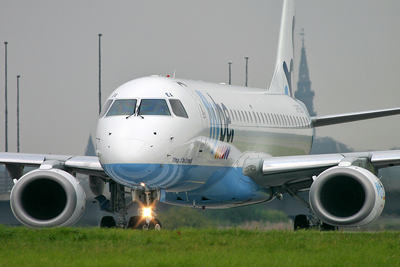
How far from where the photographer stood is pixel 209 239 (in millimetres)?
19562

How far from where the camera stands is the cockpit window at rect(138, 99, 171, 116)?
76.5 ft

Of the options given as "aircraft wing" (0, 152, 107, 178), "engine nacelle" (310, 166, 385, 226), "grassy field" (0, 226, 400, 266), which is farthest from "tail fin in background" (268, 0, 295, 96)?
"grassy field" (0, 226, 400, 266)

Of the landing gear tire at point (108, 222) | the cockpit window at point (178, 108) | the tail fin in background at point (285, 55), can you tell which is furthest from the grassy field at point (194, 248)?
the tail fin in background at point (285, 55)

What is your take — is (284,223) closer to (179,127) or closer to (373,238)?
(179,127)

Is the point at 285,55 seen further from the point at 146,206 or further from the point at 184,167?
the point at 146,206

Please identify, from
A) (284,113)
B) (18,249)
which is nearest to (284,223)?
(284,113)

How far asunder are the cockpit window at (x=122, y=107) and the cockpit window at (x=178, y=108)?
98 cm

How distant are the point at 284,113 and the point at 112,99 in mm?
12239

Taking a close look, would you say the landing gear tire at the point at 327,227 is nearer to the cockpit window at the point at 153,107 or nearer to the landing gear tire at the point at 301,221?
the landing gear tire at the point at 301,221

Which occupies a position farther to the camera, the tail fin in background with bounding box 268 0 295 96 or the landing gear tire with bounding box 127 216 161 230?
the tail fin in background with bounding box 268 0 295 96

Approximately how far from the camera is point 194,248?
1802 centimetres

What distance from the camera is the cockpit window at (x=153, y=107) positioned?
23328mm

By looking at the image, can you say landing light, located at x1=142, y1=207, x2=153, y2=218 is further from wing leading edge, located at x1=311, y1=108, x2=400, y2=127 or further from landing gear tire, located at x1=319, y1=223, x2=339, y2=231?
wing leading edge, located at x1=311, y1=108, x2=400, y2=127

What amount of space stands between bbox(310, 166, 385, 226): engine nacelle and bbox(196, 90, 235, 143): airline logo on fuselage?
3.19m
